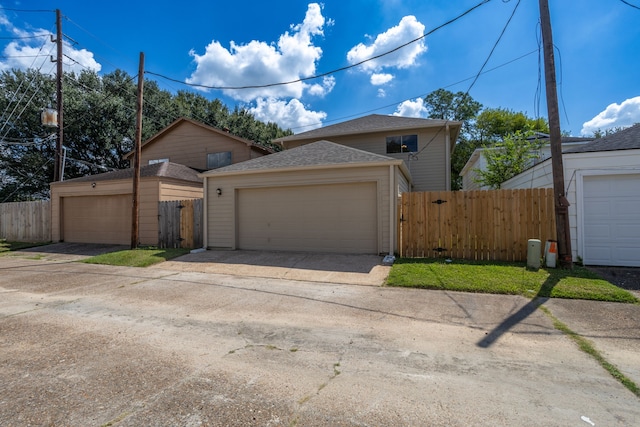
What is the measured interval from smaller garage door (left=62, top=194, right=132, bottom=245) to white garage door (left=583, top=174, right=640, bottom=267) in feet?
49.8

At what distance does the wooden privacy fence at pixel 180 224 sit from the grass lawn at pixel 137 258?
1052 mm

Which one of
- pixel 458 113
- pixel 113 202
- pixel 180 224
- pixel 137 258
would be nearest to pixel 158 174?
pixel 180 224

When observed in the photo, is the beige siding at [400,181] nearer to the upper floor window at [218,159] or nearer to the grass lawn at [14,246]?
the upper floor window at [218,159]

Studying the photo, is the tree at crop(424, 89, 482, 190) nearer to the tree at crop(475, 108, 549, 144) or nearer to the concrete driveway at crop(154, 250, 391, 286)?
the tree at crop(475, 108, 549, 144)

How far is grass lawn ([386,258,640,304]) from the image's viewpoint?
5.36 meters

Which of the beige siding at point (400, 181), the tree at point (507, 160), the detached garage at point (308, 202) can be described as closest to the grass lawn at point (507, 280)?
the detached garage at point (308, 202)

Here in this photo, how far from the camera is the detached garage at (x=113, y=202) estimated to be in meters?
12.2

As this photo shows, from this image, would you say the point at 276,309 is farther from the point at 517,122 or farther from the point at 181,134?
the point at 517,122

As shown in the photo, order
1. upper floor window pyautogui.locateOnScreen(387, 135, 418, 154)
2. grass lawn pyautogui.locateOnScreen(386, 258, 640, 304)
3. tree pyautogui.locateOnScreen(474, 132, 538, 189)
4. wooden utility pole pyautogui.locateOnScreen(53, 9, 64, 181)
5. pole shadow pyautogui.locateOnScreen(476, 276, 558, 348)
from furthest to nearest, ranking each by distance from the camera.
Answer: upper floor window pyautogui.locateOnScreen(387, 135, 418, 154) → wooden utility pole pyautogui.locateOnScreen(53, 9, 64, 181) → tree pyautogui.locateOnScreen(474, 132, 538, 189) → grass lawn pyautogui.locateOnScreen(386, 258, 640, 304) → pole shadow pyautogui.locateOnScreen(476, 276, 558, 348)

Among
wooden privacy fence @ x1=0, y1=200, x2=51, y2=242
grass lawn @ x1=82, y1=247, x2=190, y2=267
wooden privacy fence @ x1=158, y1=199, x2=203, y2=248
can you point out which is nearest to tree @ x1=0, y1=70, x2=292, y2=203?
wooden privacy fence @ x1=0, y1=200, x2=51, y2=242

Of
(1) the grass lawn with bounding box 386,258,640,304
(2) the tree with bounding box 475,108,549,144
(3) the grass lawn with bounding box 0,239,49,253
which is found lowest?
(1) the grass lawn with bounding box 386,258,640,304

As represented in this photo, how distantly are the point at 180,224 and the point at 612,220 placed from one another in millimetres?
12843

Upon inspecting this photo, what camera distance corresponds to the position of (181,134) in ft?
61.3

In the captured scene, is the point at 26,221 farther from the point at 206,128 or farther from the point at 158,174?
the point at 206,128
